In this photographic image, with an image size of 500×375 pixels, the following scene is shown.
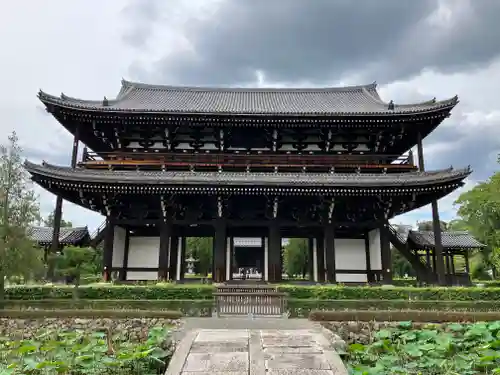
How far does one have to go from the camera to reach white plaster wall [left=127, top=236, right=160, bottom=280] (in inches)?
698

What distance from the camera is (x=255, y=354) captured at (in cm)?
721

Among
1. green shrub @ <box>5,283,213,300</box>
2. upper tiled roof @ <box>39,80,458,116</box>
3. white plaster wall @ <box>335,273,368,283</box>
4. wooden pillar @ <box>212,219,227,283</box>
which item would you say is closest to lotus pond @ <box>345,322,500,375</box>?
green shrub @ <box>5,283,213,300</box>

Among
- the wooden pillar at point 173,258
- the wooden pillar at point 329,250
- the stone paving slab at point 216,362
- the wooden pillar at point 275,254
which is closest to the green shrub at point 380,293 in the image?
the wooden pillar at point 275,254

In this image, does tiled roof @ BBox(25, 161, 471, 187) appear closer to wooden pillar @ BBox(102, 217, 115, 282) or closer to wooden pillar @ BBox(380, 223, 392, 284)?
wooden pillar @ BBox(102, 217, 115, 282)

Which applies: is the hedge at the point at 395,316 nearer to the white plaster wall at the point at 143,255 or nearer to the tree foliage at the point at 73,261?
the white plaster wall at the point at 143,255

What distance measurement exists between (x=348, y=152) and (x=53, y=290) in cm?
1489

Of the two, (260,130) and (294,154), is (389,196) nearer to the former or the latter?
(294,154)

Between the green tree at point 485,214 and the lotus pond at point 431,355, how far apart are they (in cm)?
1412

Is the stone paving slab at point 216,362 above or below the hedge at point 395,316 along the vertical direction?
below

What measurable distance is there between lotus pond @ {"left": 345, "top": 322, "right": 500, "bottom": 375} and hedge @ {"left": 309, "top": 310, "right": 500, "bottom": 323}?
2178mm

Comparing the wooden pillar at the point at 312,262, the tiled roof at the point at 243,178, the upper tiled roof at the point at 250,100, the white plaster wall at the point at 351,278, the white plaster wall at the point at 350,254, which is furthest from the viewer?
the upper tiled roof at the point at 250,100

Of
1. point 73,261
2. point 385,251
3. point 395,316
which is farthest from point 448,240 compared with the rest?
point 73,261

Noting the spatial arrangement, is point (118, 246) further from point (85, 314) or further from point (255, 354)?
point (255, 354)

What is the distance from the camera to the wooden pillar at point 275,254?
1703 cm
